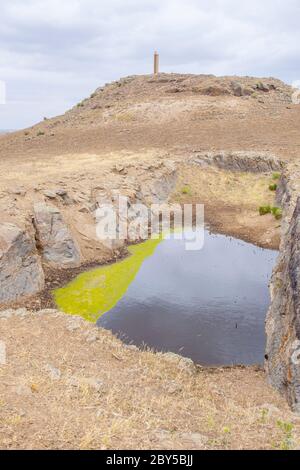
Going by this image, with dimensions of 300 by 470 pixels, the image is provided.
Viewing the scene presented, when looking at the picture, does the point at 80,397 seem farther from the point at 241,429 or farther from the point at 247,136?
the point at 247,136

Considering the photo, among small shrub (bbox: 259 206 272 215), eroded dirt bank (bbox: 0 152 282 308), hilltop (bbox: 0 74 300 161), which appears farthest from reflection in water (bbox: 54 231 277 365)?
hilltop (bbox: 0 74 300 161)

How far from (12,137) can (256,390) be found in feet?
145

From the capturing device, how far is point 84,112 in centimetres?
5294

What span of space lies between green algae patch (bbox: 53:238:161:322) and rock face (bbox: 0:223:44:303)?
1073 mm

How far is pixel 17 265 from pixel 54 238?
9.82 ft

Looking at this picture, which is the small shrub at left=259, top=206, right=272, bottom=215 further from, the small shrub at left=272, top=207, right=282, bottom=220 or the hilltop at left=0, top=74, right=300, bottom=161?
the hilltop at left=0, top=74, right=300, bottom=161

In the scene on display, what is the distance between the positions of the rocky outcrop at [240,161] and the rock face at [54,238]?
17.6m

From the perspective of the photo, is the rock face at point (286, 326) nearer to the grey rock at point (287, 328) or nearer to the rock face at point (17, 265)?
the grey rock at point (287, 328)

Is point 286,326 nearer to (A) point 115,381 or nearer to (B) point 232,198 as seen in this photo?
(A) point 115,381

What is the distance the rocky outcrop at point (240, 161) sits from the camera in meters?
34.5

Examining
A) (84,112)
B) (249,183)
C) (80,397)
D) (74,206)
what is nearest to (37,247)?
(74,206)

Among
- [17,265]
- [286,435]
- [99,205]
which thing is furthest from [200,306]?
[99,205]

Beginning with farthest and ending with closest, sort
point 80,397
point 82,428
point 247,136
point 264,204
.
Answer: point 247,136 < point 264,204 < point 80,397 < point 82,428

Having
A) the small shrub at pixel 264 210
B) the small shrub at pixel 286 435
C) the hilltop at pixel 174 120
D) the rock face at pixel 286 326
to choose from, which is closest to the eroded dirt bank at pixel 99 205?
the small shrub at pixel 264 210
